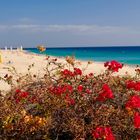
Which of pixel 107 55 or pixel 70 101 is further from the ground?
pixel 70 101

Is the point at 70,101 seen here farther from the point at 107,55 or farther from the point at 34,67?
the point at 107,55

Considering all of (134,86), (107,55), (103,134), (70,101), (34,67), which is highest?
(134,86)

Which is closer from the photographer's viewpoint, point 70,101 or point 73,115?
point 73,115

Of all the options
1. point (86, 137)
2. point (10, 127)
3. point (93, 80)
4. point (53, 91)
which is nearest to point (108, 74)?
point (93, 80)

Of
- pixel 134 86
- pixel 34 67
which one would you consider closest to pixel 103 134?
pixel 134 86

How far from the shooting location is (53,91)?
258 inches

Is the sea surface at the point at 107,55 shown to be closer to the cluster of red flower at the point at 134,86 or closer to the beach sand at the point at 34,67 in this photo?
the beach sand at the point at 34,67

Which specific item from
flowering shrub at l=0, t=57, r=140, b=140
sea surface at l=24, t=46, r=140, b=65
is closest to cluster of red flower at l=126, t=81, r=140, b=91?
flowering shrub at l=0, t=57, r=140, b=140

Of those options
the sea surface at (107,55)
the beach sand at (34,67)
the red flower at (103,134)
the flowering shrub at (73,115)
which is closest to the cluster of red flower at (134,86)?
the flowering shrub at (73,115)

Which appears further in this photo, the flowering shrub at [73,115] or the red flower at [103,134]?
the flowering shrub at [73,115]

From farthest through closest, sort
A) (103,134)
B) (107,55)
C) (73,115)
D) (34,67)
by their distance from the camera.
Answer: (107,55)
(34,67)
(73,115)
(103,134)

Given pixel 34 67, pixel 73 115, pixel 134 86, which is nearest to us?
pixel 73 115

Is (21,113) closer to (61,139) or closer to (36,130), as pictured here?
(36,130)

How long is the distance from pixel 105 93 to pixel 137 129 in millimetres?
631
